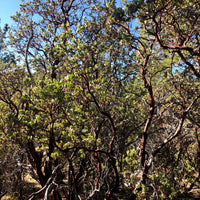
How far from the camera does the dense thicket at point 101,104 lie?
204 inches

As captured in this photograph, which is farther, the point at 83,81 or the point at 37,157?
the point at 37,157

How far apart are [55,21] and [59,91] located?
6.10 m

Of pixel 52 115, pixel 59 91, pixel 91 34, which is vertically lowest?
pixel 52 115

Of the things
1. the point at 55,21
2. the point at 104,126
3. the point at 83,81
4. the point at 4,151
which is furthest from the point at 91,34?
the point at 4,151

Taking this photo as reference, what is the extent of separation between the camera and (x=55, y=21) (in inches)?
368

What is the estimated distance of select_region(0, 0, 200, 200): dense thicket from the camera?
5.18 meters

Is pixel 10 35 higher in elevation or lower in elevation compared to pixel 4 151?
higher

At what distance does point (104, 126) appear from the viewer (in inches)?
310

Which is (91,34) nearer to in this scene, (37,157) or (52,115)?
(52,115)

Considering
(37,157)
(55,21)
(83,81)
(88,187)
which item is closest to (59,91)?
(83,81)

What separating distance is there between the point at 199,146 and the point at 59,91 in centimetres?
646

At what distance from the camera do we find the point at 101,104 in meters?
5.85

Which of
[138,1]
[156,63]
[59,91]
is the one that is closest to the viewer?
[59,91]

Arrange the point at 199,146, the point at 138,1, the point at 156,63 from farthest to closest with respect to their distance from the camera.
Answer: the point at 199,146 < the point at 156,63 < the point at 138,1
